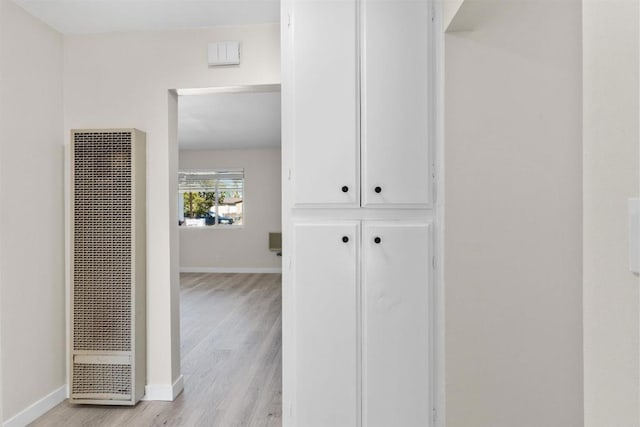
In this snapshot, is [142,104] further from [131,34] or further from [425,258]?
[425,258]

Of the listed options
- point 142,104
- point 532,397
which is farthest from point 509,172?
point 142,104

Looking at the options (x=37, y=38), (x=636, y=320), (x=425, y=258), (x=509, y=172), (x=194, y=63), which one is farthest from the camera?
(x=194, y=63)

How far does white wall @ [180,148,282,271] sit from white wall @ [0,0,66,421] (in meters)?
5.40

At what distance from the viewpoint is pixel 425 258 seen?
1757 millimetres

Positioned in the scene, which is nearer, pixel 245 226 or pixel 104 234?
pixel 104 234

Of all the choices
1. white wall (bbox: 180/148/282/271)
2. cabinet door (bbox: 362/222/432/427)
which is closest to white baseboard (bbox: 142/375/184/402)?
cabinet door (bbox: 362/222/432/427)

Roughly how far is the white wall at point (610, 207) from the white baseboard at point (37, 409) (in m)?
2.84

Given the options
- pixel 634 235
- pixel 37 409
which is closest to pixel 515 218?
pixel 634 235

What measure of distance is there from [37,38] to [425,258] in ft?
8.70

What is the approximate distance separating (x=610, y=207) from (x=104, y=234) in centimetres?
266

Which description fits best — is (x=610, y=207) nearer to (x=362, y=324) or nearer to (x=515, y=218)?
(x=515, y=218)

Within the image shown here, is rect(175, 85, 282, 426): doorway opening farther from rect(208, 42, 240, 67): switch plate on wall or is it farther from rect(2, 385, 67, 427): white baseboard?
rect(2, 385, 67, 427): white baseboard

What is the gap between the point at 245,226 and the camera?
819 centimetres

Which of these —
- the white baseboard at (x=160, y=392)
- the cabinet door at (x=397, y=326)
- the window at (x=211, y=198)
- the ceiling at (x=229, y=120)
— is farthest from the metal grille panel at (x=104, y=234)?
the window at (x=211, y=198)
